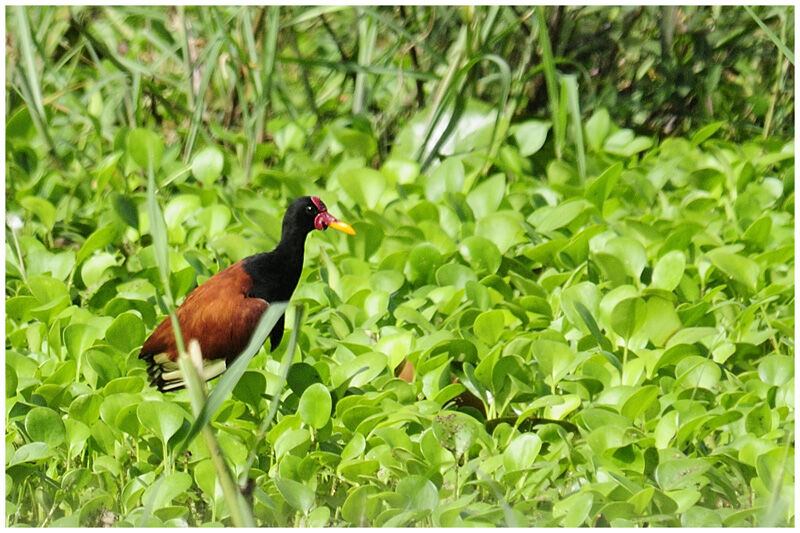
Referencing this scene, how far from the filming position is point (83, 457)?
Answer: 7.45 feet

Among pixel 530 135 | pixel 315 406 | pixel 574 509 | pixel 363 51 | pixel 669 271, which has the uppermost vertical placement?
pixel 363 51

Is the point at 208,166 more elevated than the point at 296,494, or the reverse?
the point at 208,166

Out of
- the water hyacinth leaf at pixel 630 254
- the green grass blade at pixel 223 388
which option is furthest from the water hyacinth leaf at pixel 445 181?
the green grass blade at pixel 223 388

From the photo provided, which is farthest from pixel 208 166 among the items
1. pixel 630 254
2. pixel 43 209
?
pixel 630 254

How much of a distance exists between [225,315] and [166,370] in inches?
6.7

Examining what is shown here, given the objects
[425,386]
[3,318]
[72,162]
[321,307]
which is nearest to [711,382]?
[425,386]

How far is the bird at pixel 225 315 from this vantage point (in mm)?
2418

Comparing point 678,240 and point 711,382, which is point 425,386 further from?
point 678,240

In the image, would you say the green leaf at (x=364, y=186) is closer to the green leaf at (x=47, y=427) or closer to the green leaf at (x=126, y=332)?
the green leaf at (x=126, y=332)

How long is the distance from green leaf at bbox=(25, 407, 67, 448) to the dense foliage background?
10mm

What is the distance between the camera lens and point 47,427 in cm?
218

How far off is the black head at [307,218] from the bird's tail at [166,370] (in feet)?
1.21

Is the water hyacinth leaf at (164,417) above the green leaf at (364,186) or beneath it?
beneath

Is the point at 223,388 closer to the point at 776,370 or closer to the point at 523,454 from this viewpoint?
the point at 523,454
